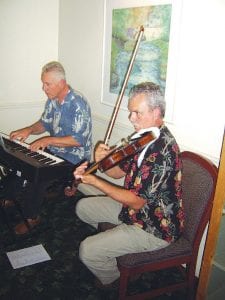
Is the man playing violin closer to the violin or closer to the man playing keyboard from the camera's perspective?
the violin

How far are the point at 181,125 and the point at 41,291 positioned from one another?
1540mm

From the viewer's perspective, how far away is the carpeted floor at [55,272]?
213 centimetres

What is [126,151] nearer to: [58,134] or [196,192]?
[196,192]

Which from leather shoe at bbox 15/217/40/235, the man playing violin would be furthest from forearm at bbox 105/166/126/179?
leather shoe at bbox 15/217/40/235

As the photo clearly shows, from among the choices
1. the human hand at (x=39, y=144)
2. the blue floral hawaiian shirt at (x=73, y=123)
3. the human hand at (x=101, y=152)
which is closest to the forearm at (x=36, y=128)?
the blue floral hawaiian shirt at (x=73, y=123)

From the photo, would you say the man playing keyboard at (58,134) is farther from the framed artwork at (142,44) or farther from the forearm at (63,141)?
the framed artwork at (142,44)

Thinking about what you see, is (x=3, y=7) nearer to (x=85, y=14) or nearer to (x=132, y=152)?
(x=85, y=14)

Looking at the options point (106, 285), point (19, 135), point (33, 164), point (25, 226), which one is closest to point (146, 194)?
point (106, 285)

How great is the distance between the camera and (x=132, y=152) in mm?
1706

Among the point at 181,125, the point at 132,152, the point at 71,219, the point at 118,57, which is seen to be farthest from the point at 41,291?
the point at 118,57

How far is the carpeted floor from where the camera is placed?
2133mm

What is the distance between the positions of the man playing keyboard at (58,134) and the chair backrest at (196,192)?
3.79 ft

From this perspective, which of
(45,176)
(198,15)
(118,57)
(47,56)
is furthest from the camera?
(47,56)

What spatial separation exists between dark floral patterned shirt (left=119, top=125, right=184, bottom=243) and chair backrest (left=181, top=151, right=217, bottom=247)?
0.07 m
